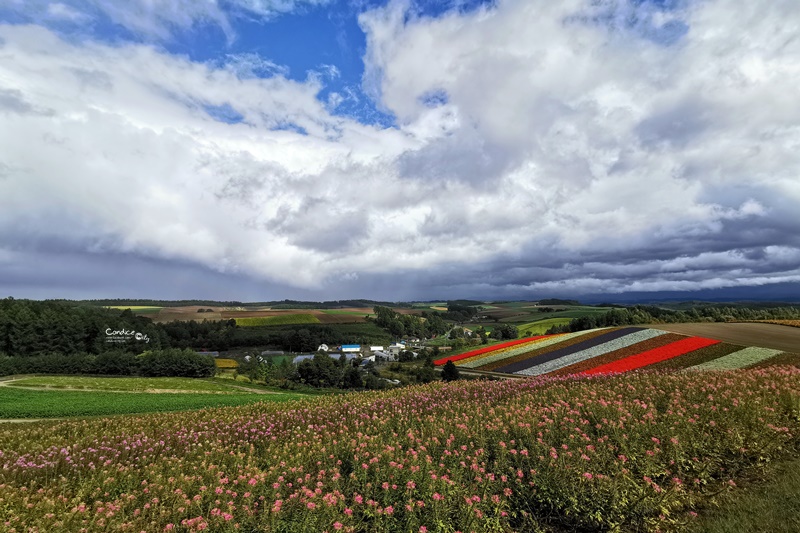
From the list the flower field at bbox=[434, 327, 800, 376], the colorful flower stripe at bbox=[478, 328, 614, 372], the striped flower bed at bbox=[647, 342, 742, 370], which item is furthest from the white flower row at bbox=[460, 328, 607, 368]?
the striped flower bed at bbox=[647, 342, 742, 370]

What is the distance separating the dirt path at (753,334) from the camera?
99.4 feet

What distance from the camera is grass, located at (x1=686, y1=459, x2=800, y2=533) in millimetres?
5180

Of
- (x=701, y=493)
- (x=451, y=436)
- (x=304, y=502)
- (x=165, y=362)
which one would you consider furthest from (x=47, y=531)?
(x=165, y=362)

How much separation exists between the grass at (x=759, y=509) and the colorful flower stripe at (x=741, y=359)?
962 inches

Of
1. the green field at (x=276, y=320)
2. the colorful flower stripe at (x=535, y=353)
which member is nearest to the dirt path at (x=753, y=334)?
the colorful flower stripe at (x=535, y=353)

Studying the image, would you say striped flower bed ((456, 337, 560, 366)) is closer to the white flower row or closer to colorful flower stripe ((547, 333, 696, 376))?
the white flower row

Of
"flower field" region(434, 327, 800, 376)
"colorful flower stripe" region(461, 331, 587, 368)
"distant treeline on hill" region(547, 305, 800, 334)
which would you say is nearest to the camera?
"flower field" region(434, 327, 800, 376)

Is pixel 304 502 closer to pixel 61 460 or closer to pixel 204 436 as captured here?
pixel 204 436

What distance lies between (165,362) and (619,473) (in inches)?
3165

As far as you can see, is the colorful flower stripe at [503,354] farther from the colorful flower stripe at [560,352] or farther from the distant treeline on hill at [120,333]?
the distant treeline on hill at [120,333]

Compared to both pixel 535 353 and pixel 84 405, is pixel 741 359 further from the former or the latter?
pixel 84 405

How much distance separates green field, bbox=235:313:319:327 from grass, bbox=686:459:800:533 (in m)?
137

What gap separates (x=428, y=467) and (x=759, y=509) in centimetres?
485

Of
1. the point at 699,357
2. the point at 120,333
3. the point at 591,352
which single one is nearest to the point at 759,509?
the point at 699,357
